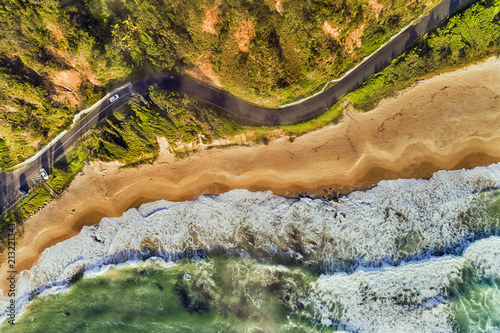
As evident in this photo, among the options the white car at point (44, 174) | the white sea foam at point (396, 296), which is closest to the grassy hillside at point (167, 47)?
the white car at point (44, 174)

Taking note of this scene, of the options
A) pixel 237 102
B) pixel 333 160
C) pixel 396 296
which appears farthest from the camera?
pixel 237 102

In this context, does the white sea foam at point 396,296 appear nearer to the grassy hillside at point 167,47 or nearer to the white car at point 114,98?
the grassy hillside at point 167,47

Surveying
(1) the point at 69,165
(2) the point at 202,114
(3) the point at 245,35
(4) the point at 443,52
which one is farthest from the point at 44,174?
(4) the point at 443,52

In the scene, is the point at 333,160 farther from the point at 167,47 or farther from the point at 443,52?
the point at 167,47

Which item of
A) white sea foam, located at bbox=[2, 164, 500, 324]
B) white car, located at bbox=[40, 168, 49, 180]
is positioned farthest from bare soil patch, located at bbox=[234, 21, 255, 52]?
white car, located at bbox=[40, 168, 49, 180]

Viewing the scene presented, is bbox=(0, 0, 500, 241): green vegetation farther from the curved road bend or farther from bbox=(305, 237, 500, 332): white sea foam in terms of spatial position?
bbox=(305, 237, 500, 332): white sea foam

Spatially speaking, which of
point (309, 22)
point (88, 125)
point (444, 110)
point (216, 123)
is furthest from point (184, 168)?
point (444, 110)
